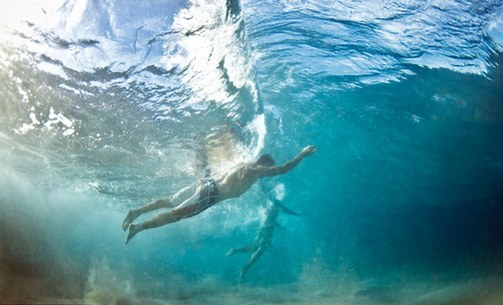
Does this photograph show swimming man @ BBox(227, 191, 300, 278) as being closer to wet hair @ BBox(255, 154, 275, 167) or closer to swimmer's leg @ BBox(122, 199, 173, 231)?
wet hair @ BBox(255, 154, 275, 167)

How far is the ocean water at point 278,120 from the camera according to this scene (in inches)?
398

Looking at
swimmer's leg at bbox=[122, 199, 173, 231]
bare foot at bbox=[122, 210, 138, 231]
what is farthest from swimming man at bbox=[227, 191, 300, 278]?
bare foot at bbox=[122, 210, 138, 231]

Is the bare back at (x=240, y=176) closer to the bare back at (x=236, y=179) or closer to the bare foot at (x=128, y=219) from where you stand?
the bare back at (x=236, y=179)

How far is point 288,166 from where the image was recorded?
35.3 feet

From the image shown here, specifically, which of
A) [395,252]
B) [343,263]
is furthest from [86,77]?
[343,263]

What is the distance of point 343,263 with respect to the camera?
46.1m

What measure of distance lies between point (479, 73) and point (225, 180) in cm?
1247

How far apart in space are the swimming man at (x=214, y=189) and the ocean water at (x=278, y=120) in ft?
12.3

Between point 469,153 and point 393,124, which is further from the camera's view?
point 469,153

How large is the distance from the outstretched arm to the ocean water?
3982 millimetres

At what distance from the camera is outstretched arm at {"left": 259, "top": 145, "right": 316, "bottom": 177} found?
33.9 ft

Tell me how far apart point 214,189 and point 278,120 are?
26.3 feet

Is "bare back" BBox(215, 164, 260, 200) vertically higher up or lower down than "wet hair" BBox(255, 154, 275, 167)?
lower down

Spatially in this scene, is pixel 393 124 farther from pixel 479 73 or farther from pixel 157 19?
pixel 157 19
